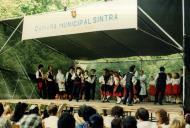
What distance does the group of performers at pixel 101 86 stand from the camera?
55.1ft

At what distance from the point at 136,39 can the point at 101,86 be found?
3.36m

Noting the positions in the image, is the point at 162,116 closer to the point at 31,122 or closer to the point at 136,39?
the point at 31,122

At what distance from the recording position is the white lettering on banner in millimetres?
Answer: 11461

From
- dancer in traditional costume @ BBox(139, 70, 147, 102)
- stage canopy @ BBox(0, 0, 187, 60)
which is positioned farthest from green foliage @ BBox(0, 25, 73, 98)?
dancer in traditional costume @ BBox(139, 70, 147, 102)

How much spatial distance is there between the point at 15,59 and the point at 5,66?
1.70ft

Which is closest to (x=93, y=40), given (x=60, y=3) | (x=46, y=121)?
(x=46, y=121)

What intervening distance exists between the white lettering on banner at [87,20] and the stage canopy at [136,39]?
51cm

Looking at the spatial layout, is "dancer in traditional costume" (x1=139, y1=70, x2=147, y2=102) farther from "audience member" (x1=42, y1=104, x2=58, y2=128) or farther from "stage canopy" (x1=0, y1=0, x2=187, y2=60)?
"audience member" (x1=42, y1=104, x2=58, y2=128)

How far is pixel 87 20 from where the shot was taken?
12.6 metres

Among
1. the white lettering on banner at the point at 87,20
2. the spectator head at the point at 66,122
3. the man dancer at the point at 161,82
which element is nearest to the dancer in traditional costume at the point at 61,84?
the white lettering on banner at the point at 87,20

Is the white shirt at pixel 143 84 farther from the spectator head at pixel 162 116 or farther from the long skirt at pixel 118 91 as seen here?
the spectator head at pixel 162 116

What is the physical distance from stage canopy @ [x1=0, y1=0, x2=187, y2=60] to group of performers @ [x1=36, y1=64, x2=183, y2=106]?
3.22 feet

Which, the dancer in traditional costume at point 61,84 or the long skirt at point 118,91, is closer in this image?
the long skirt at point 118,91

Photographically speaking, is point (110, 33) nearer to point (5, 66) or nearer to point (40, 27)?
point (40, 27)
